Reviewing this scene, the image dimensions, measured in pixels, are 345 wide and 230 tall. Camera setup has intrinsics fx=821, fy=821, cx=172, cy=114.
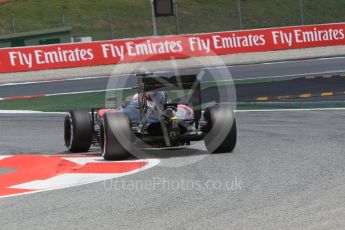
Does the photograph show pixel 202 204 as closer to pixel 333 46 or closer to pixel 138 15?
pixel 333 46

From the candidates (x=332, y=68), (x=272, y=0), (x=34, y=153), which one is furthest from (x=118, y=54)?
(x=272, y=0)

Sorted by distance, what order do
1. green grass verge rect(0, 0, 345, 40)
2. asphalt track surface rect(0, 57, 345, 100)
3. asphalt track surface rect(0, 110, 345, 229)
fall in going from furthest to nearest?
green grass verge rect(0, 0, 345, 40)
asphalt track surface rect(0, 57, 345, 100)
asphalt track surface rect(0, 110, 345, 229)

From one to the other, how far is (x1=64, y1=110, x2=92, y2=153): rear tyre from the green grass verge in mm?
32728

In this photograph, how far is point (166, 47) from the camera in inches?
1272

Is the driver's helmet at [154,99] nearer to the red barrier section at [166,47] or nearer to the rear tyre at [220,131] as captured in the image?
the rear tyre at [220,131]

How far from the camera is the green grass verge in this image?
47.2 metres

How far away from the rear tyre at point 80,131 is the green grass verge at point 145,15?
32.7 m

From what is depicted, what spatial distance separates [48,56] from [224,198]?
76.2ft

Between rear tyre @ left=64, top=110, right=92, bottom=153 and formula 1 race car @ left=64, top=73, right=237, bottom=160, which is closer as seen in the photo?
formula 1 race car @ left=64, top=73, right=237, bottom=160

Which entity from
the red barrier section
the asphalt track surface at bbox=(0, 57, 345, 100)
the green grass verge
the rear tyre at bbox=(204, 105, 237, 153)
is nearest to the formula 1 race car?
the rear tyre at bbox=(204, 105, 237, 153)

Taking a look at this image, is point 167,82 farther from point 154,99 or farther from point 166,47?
point 166,47

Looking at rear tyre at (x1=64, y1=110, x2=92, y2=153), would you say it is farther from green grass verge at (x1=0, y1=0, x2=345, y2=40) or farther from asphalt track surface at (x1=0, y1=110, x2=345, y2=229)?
green grass verge at (x1=0, y1=0, x2=345, y2=40)

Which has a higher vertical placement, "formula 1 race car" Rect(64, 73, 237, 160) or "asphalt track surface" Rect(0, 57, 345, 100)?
"formula 1 race car" Rect(64, 73, 237, 160)

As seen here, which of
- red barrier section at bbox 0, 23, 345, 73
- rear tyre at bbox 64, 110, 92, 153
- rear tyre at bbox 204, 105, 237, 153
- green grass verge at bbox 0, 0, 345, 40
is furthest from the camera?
green grass verge at bbox 0, 0, 345, 40
